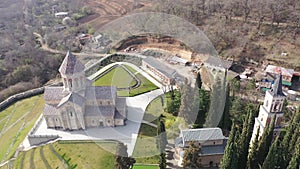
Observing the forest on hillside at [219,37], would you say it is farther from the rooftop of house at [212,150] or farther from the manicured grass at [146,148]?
the manicured grass at [146,148]

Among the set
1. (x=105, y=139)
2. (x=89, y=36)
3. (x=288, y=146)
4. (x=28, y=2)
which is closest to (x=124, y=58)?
(x=89, y=36)

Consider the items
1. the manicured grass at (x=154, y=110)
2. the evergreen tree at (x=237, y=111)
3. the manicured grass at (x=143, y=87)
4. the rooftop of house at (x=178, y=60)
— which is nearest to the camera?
the evergreen tree at (x=237, y=111)

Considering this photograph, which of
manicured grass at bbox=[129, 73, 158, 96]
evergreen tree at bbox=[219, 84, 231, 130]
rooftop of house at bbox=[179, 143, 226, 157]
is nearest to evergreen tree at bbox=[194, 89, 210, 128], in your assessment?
evergreen tree at bbox=[219, 84, 231, 130]

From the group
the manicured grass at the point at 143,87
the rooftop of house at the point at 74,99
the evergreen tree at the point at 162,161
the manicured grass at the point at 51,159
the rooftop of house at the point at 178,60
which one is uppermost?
the rooftop of house at the point at 74,99

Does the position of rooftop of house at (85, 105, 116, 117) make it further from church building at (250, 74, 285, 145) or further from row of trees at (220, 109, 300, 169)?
church building at (250, 74, 285, 145)

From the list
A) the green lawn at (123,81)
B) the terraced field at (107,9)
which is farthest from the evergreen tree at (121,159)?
the terraced field at (107,9)

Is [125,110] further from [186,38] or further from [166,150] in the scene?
[186,38]
